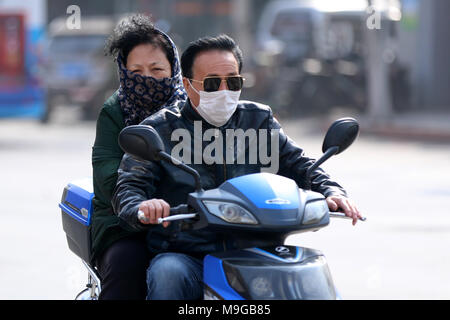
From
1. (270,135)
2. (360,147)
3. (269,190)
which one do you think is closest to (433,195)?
(360,147)

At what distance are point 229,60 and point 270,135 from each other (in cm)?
34

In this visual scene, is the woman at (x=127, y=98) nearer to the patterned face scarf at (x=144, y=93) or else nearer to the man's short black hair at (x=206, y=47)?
the patterned face scarf at (x=144, y=93)

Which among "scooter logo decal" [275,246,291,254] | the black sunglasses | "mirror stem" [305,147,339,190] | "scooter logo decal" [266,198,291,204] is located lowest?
"scooter logo decal" [275,246,291,254]

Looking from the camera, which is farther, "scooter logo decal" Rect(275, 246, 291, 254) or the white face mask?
the white face mask

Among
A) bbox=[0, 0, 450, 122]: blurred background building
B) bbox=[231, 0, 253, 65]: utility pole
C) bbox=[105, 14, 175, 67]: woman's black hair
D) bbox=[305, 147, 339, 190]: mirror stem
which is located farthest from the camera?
bbox=[231, 0, 253, 65]: utility pole

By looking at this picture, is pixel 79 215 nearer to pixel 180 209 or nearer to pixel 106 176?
pixel 106 176

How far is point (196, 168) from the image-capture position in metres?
3.31

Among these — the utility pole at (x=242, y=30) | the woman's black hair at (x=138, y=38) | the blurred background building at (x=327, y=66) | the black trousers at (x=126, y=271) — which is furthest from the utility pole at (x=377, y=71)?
the black trousers at (x=126, y=271)

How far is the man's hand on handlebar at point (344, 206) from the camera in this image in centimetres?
322

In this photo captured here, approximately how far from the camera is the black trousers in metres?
3.43

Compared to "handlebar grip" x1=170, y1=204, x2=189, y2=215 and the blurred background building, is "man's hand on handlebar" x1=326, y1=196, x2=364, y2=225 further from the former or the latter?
the blurred background building

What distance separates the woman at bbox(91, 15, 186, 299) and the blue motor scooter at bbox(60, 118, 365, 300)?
0.69m

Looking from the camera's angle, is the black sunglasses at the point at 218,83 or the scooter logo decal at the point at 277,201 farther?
the black sunglasses at the point at 218,83

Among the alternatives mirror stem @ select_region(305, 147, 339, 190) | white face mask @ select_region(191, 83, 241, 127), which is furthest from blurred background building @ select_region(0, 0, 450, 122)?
mirror stem @ select_region(305, 147, 339, 190)
